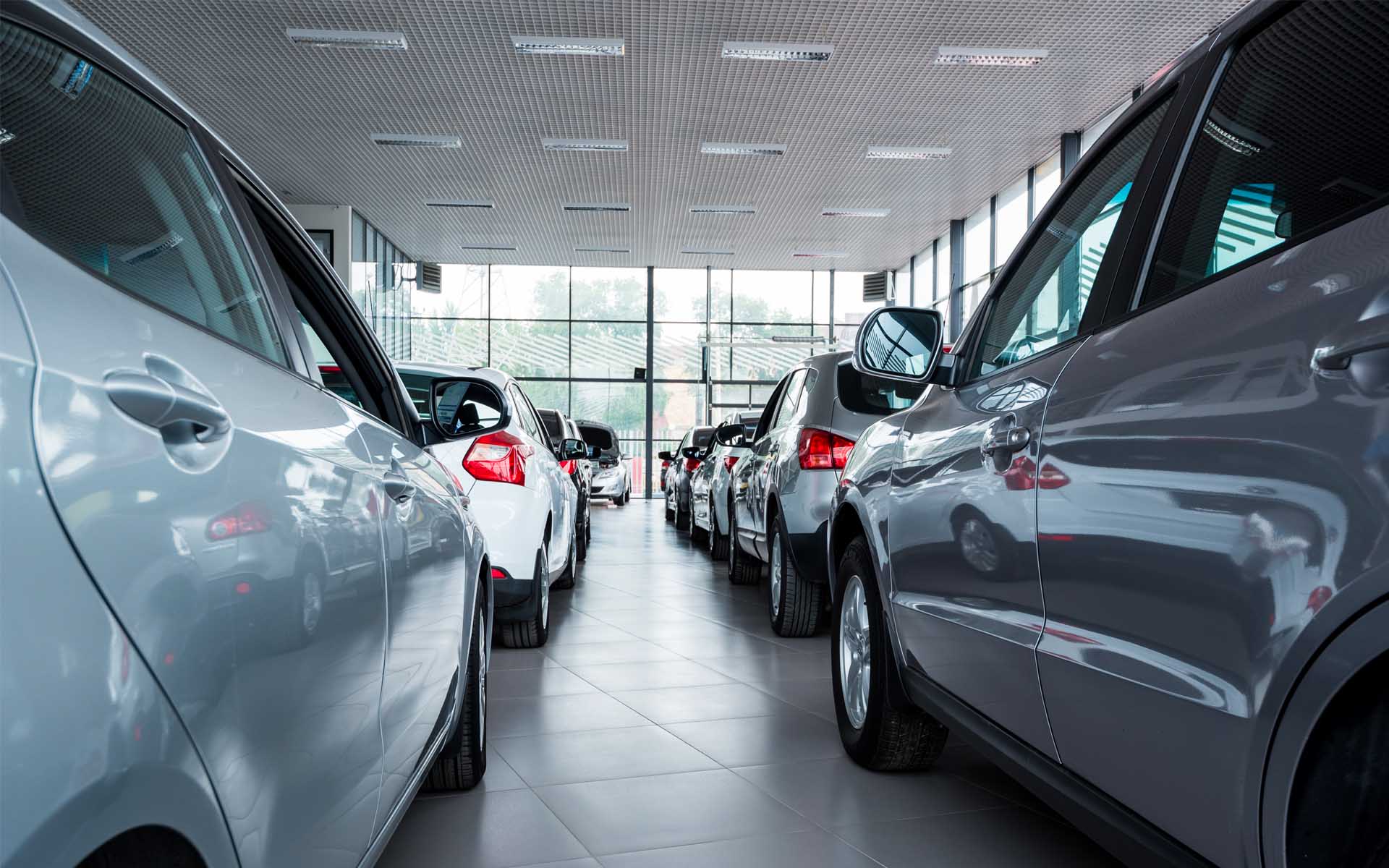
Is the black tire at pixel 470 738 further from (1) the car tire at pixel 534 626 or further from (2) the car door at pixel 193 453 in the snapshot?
(1) the car tire at pixel 534 626

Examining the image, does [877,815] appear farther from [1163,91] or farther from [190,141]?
[190,141]

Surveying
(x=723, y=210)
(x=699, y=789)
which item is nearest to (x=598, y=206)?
(x=723, y=210)

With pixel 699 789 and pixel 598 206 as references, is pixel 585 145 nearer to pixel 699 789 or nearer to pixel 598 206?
pixel 598 206

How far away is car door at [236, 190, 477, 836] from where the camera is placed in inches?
71.7

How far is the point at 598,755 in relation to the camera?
3.75 m

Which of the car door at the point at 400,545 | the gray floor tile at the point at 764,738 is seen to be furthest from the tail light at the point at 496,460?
the car door at the point at 400,545

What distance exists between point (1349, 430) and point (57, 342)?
4.08 feet

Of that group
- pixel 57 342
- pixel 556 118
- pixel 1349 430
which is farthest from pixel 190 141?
pixel 556 118

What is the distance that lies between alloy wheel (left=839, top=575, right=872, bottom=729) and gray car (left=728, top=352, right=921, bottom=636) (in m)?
1.50

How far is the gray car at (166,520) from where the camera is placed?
0.77 m

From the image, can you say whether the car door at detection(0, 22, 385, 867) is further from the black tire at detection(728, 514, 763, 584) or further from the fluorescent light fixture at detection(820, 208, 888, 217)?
the fluorescent light fixture at detection(820, 208, 888, 217)

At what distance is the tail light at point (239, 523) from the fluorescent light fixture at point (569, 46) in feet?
36.8

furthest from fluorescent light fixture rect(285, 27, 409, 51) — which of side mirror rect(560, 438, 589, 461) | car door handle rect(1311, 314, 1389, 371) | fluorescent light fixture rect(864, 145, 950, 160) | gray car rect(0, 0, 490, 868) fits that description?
car door handle rect(1311, 314, 1389, 371)

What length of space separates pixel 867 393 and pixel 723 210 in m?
14.5
